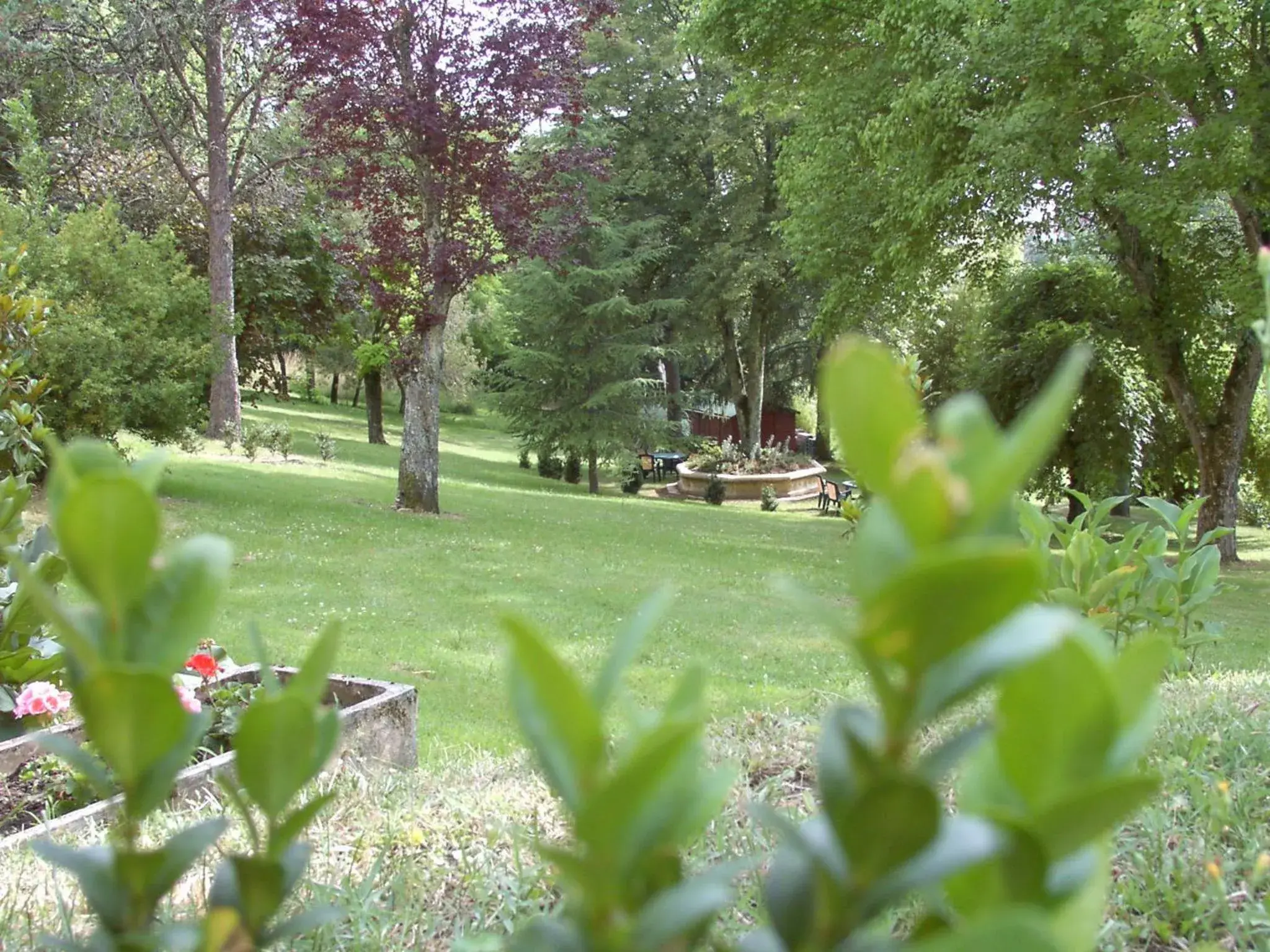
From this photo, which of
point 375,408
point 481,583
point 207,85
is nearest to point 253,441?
point 207,85

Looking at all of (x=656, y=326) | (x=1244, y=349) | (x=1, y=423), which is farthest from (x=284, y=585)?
(x=656, y=326)

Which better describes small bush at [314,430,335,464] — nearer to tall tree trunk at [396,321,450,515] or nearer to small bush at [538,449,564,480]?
small bush at [538,449,564,480]

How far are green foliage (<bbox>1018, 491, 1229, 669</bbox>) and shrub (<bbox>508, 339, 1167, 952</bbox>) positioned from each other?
262cm

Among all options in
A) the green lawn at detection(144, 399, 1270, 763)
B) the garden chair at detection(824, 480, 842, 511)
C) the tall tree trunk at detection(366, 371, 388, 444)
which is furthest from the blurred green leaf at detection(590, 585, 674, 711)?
the tall tree trunk at detection(366, 371, 388, 444)

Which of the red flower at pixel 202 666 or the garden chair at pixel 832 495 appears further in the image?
the garden chair at pixel 832 495

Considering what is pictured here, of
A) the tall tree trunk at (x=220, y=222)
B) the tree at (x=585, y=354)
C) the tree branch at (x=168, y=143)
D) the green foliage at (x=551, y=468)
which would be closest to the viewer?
the tree branch at (x=168, y=143)

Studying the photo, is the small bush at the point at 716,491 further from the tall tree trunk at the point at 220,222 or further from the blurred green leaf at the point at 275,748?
the blurred green leaf at the point at 275,748

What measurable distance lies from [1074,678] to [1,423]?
14.0 ft

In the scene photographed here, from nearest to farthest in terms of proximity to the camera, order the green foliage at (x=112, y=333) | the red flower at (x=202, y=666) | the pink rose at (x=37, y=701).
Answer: the pink rose at (x=37, y=701)
the red flower at (x=202, y=666)
the green foliage at (x=112, y=333)

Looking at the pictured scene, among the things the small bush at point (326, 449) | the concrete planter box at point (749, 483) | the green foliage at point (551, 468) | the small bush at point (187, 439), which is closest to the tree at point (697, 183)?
the concrete planter box at point (749, 483)

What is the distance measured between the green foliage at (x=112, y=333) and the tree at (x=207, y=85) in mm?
2619

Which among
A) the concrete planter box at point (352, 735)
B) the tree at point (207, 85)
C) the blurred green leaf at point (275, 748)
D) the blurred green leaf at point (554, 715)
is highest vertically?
the tree at point (207, 85)

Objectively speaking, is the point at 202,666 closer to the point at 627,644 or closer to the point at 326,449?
the point at 627,644

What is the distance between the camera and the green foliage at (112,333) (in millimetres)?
10234
